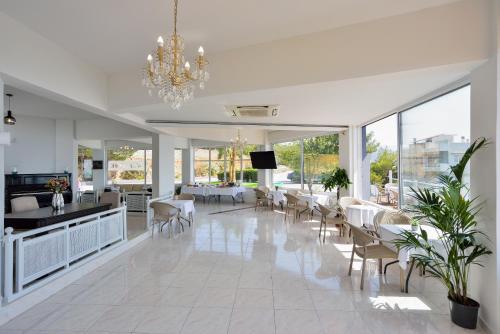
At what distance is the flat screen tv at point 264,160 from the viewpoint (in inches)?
392

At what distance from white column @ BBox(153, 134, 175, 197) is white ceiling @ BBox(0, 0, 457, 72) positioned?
4.61m

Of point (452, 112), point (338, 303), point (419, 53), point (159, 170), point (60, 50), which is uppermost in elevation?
point (60, 50)

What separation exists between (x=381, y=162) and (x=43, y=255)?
6.45 meters

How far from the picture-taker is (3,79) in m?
2.85

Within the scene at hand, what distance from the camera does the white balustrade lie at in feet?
9.49

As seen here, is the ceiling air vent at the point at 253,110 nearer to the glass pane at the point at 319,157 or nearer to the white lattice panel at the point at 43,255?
the white lattice panel at the point at 43,255

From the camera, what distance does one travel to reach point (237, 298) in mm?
3227

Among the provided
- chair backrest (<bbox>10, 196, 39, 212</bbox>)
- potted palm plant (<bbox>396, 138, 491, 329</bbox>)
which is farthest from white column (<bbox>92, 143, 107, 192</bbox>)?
potted palm plant (<bbox>396, 138, 491, 329</bbox>)

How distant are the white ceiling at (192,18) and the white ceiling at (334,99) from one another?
25.5 inches

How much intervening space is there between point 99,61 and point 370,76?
370cm

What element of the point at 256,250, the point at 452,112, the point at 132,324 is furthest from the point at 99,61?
the point at 452,112

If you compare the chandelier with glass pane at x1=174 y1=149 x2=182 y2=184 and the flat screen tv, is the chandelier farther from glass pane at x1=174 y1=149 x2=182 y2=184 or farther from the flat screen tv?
glass pane at x1=174 y1=149 x2=182 y2=184

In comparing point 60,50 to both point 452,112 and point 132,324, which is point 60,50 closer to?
point 132,324

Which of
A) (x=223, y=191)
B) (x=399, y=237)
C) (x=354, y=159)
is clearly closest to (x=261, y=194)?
(x=223, y=191)
